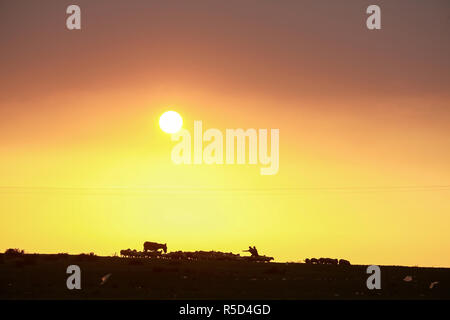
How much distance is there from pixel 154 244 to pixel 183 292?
7742 cm

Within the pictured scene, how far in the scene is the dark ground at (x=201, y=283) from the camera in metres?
66.9

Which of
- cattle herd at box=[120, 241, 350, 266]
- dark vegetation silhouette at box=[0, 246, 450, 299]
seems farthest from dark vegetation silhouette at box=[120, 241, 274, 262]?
dark vegetation silhouette at box=[0, 246, 450, 299]

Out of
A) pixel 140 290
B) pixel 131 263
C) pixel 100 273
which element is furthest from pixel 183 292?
pixel 131 263

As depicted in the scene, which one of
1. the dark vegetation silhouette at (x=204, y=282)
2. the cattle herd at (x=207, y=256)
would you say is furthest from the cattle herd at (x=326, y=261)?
the dark vegetation silhouette at (x=204, y=282)

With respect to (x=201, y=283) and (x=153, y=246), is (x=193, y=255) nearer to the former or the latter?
(x=153, y=246)

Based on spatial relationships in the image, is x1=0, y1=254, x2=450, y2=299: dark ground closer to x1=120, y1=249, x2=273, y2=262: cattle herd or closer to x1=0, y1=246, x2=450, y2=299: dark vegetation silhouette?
x1=0, y1=246, x2=450, y2=299: dark vegetation silhouette

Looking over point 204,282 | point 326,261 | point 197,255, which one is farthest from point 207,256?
point 204,282

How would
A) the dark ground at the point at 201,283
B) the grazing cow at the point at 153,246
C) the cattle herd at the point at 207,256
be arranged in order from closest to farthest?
the dark ground at the point at 201,283, the cattle herd at the point at 207,256, the grazing cow at the point at 153,246

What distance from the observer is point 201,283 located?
7438 cm

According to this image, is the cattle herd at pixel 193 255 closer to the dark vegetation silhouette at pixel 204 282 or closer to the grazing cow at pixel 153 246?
the grazing cow at pixel 153 246
